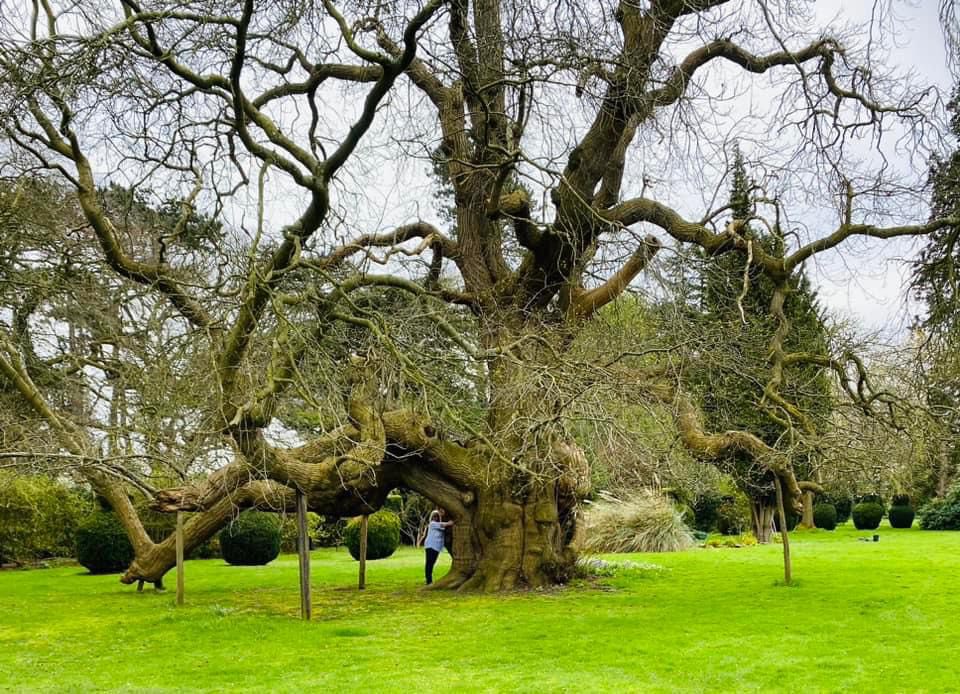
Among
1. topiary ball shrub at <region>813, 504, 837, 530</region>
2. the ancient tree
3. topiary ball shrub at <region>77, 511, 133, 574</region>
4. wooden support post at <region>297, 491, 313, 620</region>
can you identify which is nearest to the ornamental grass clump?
the ancient tree

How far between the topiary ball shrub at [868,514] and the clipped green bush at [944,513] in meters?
1.30

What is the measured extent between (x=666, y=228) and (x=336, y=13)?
592 cm

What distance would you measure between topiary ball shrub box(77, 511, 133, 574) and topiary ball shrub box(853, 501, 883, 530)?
2257 cm

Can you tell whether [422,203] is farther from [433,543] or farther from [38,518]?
[38,518]

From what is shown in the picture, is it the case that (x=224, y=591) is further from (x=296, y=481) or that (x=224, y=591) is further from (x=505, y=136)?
(x=505, y=136)

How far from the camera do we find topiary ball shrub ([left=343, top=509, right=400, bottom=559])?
1975 centimetres

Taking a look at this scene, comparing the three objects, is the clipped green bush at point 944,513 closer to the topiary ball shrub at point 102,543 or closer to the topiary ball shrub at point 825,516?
the topiary ball shrub at point 825,516

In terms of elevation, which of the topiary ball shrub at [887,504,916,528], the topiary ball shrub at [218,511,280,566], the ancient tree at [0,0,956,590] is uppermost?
the ancient tree at [0,0,956,590]

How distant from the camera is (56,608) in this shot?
39.2ft

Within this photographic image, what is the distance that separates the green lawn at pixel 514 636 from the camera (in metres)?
6.70

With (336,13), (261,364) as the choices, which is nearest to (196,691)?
(261,364)

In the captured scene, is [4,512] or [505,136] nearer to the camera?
[505,136]

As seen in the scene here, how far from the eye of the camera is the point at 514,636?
862cm

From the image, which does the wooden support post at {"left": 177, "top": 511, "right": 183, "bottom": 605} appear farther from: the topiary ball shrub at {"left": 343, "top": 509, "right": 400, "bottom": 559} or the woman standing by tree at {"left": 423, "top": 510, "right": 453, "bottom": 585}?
the topiary ball shrub at {"left": 343, "top": 509, "right": 400, "bottom": 559}
